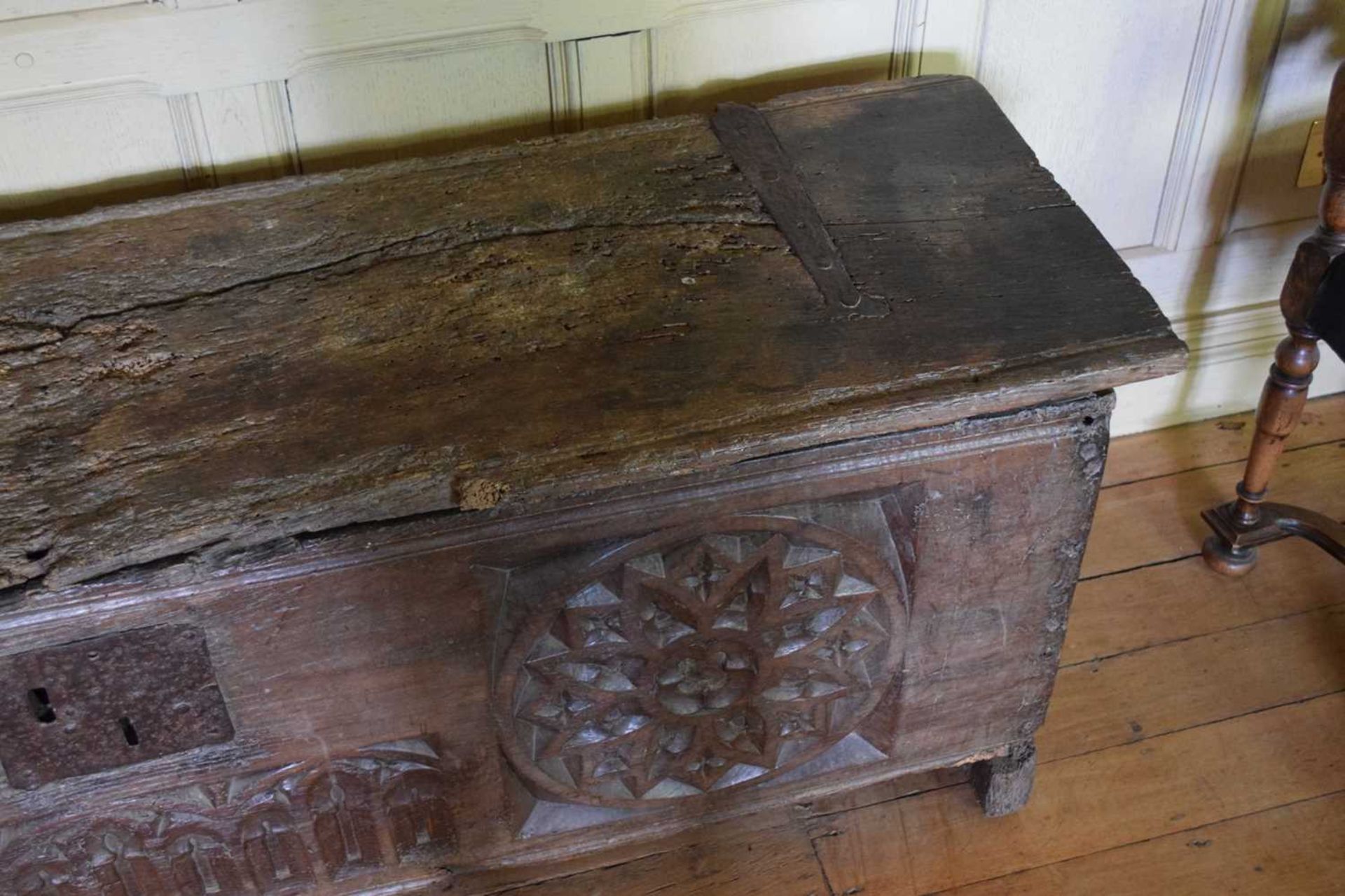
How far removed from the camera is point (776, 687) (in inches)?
52.7

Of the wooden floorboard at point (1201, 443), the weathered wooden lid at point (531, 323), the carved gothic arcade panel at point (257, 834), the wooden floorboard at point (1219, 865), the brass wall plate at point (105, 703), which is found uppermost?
the weathered wooden lid at point (531, 323)

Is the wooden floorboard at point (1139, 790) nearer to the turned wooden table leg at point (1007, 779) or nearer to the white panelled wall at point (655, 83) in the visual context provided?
the turned wooden table leg at point (1007, 779)

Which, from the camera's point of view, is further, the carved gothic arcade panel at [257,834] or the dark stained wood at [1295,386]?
the dark stained wood at [1295,386]

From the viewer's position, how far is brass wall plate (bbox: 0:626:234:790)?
3.61 feet

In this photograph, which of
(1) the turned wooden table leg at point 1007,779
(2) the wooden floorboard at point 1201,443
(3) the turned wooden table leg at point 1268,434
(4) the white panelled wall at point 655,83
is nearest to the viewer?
(4) the white panelled wall at point 655,83

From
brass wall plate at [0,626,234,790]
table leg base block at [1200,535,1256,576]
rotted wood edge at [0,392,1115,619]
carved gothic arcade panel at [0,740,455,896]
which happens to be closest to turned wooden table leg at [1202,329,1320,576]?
table leg base block at [1200,535,1256,576]

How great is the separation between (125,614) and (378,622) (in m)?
0.21

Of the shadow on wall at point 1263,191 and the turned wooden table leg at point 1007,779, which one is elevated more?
the shadow on wall at point 1263,191

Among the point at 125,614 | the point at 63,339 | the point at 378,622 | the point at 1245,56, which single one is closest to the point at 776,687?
the point at 378,622

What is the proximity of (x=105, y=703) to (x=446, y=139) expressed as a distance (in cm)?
76

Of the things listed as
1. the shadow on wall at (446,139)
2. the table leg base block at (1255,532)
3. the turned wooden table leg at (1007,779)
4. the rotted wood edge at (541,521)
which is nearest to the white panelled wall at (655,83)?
the shadow on wall at (446,139)

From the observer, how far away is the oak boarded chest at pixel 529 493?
3.67ft

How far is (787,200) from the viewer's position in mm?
1392

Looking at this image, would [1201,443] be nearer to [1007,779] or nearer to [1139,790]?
[1139,790]
